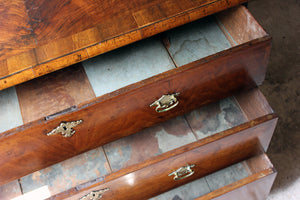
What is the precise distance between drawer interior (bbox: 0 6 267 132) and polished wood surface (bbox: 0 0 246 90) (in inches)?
5.3

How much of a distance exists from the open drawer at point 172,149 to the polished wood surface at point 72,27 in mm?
273

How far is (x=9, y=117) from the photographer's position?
0.89 meters

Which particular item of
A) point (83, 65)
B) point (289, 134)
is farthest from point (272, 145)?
point (83, 65)

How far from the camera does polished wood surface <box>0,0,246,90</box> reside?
0.78 meters

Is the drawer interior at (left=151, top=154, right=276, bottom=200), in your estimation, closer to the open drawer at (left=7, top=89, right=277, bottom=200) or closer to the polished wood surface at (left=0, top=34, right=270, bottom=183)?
the open drawer at (left=7, top=89, right=277, bottom=200)

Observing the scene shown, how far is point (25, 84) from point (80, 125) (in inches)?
9.1

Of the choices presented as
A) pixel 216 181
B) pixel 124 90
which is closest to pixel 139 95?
pixel 124 90

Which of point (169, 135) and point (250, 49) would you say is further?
point (169, 135)

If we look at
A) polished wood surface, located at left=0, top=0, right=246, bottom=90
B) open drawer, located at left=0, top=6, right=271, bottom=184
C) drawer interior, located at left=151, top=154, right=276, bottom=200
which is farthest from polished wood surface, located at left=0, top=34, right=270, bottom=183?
drawer interior, located at left=151, top=154, right=276, bottom=200

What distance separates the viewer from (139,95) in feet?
2.57

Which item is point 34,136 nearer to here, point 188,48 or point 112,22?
point 112,22

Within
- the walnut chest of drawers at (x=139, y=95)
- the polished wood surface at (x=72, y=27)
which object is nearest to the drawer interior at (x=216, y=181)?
the walnut chest of drawers at (x=139, y=95)

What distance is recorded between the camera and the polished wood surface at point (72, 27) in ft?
2.55

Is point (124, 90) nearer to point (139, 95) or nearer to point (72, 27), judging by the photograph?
point (139, 95)
